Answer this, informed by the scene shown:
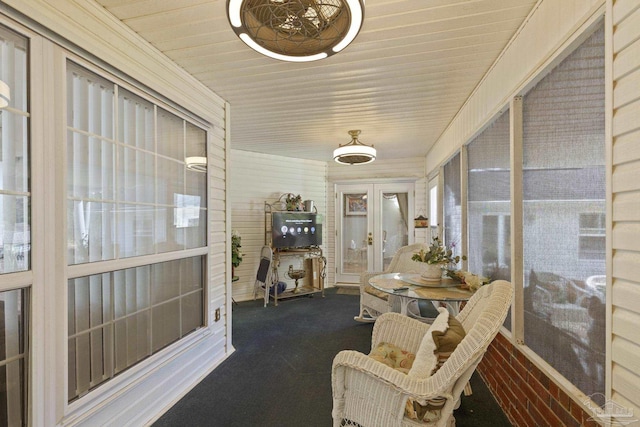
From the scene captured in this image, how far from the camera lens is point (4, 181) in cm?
131

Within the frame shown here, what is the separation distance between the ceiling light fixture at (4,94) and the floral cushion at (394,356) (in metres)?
2.19

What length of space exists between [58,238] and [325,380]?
212cm

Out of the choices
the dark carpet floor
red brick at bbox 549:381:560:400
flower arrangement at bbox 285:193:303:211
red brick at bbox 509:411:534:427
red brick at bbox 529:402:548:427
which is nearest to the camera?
red brick at bbox 549:381:560:400

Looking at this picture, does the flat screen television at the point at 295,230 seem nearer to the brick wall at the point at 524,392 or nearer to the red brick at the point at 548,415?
the brick wall at the point at 524,392

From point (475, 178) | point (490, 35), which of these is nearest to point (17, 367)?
point (490, 35)

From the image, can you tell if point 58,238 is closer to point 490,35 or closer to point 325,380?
point 325,380

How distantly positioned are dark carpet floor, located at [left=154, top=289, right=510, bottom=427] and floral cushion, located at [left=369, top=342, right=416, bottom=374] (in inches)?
25.2

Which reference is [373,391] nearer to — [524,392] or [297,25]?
[524,392]

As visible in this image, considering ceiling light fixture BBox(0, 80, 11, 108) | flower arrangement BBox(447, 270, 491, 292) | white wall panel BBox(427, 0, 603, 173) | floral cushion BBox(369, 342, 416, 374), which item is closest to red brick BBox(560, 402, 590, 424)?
floral cushion BBox(369, 342, 416, 374)

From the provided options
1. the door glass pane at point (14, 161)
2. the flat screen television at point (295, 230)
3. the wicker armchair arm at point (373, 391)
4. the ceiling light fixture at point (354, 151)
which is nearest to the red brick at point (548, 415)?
the wicker armchair arm at point (373, 391)

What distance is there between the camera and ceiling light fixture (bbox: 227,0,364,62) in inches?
52.9

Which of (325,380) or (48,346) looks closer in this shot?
(48,346)

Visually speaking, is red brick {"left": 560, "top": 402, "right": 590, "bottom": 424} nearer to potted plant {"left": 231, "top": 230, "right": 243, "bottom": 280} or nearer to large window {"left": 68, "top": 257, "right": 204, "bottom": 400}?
large window {"left": 68, "top": 257, "right": 204, "bottom": 400}

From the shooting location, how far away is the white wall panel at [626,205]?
101 cm
